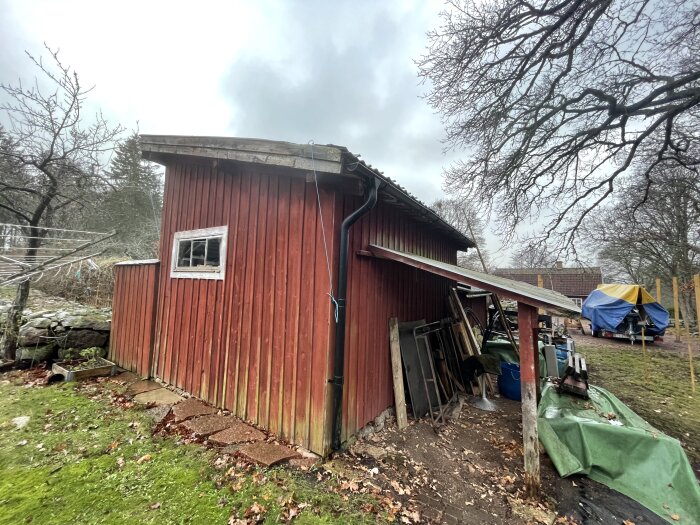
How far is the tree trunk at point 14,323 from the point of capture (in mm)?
5793

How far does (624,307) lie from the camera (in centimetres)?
1213

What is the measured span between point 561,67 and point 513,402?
690 cm

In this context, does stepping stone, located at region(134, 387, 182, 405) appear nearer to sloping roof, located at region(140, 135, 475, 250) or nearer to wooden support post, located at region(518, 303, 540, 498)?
sloping roof, located at region(140, 135, 475, 250)

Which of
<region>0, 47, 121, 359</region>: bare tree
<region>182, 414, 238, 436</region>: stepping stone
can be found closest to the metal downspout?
<region>182, 414, 238, 436</region>: stepping stone

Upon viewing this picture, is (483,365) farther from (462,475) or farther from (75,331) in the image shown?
(75,331)

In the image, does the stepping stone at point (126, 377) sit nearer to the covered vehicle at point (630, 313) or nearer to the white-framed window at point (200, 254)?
the white-framed window at point (200, 254)

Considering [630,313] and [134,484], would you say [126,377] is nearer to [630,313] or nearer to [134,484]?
[134,484]

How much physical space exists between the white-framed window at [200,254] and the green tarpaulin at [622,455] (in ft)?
16.8

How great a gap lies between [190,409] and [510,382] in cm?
596

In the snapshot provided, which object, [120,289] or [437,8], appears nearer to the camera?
[437,8]

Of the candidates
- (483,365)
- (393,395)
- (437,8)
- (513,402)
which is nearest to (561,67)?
(437,8)

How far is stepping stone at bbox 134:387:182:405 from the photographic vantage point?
4.41 metres

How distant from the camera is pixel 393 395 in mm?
4629

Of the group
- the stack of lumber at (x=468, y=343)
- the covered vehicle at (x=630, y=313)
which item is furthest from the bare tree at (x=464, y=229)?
the stack of lumber at (x=468, y=343)
